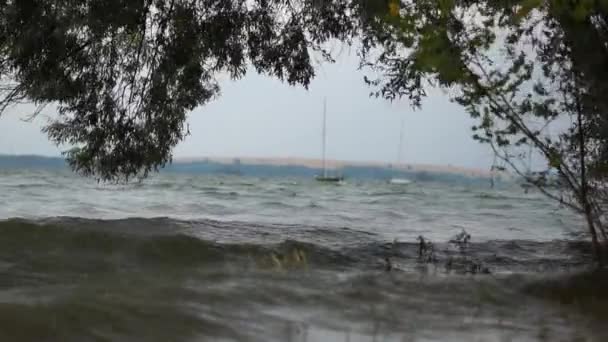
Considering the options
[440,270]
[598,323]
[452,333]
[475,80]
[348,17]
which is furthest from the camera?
A: [348,17]

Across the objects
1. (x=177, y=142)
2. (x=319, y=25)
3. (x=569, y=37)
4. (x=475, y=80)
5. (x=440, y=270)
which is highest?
(x=319, y=25)

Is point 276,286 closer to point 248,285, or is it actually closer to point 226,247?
point 248,285

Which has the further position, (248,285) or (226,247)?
(226,247)

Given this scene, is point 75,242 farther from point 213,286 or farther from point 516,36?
point 516,36

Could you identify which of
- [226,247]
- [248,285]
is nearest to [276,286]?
[248,285]

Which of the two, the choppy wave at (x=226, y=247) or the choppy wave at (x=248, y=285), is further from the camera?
the choppy wave at (x=226, y=247)

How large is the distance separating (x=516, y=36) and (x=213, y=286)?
4421 millimetres

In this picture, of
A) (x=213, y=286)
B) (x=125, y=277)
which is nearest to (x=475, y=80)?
(x=213, y=286)

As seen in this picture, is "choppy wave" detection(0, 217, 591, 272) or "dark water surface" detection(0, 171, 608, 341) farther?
"choppy wave" detection(0, 217, 591, 272)

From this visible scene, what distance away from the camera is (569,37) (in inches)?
267

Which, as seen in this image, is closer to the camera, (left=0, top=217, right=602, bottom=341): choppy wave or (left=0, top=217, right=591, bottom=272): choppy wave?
(left=0, top=217, right=602, bottom=341): choppy wave

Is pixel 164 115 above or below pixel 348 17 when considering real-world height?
below

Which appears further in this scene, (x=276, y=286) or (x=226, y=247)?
(x=226, y=247)

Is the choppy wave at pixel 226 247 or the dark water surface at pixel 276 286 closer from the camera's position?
the dark water surface at pixel 276 286
